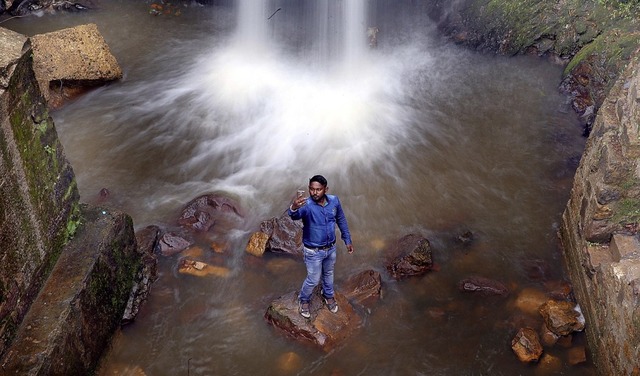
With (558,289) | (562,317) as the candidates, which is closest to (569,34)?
(558,289)

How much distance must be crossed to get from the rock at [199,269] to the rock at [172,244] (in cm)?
23

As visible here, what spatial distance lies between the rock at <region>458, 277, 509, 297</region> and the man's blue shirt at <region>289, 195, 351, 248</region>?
2012 millimetres

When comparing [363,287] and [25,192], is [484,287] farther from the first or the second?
[25,192]

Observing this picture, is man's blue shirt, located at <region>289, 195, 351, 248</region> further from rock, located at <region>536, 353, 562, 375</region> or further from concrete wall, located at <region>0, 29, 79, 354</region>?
rock, located at <region>536, 353, 562, 375</region>

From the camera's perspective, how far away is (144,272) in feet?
20.9

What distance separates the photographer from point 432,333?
234 inches

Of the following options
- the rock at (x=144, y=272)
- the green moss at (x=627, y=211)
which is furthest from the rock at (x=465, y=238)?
the rock at (x=144, y=272)

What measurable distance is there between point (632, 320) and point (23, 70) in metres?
5.95

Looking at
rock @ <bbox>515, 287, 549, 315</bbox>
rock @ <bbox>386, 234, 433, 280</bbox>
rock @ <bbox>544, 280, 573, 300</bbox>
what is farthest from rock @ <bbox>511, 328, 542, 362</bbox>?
rock @ <bbox>386, 234, 433, 280</bbox>

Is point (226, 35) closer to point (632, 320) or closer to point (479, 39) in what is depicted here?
point (479, 39)

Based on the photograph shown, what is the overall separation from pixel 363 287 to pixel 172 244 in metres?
2.58

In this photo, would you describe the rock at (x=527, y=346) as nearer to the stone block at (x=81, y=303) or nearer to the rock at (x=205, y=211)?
the rock at (x=205, y=211)

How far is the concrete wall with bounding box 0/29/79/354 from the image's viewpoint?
14.3ft

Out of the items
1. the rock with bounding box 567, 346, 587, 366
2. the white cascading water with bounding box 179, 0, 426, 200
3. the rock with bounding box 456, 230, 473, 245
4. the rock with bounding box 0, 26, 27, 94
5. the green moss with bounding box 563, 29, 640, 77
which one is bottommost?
the rock with bounding box 567, 346, 587, 366
